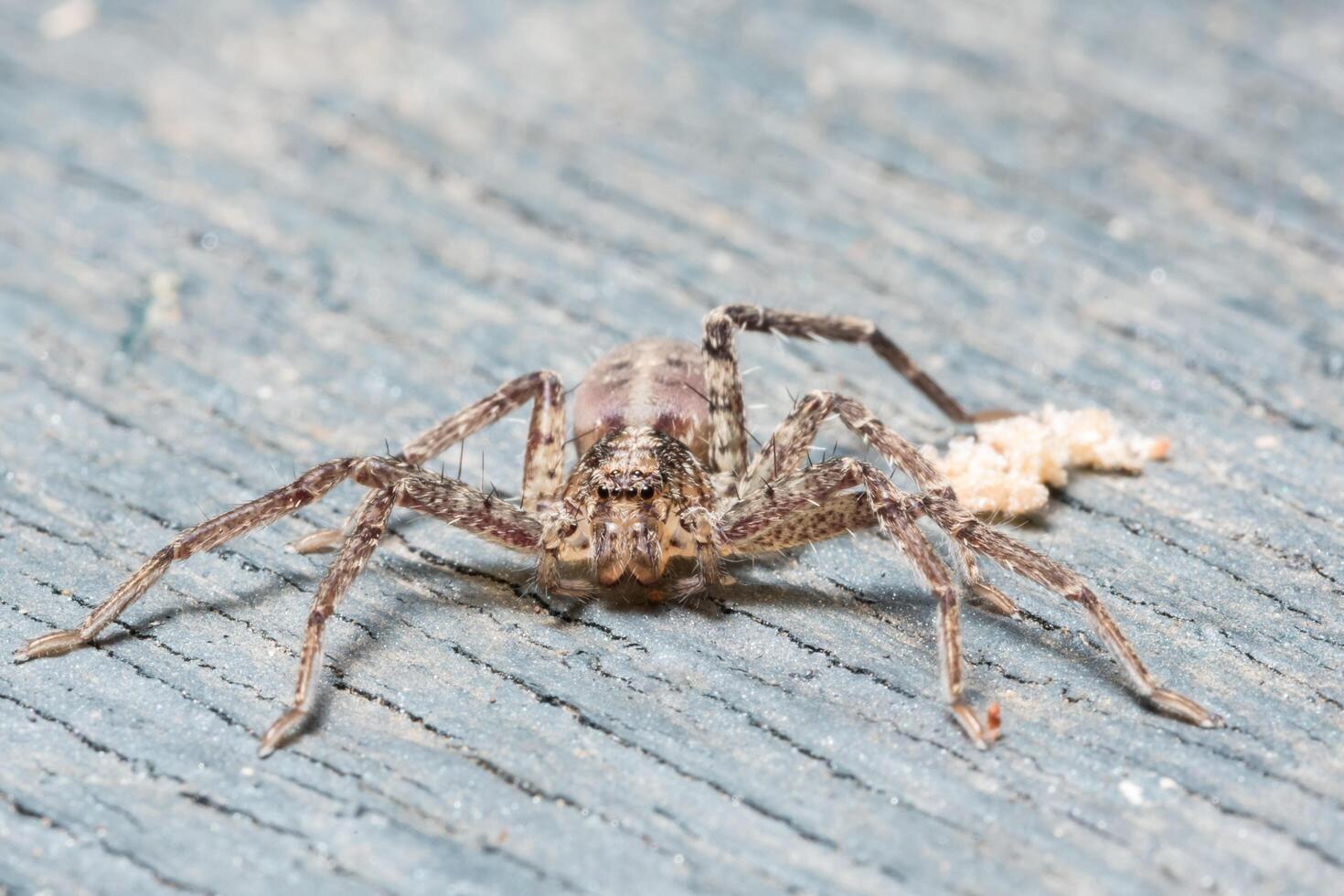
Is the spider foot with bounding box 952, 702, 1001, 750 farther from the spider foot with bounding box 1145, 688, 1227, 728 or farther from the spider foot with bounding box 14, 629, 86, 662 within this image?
the spider foot with bounding box 14, 629, 86, 662

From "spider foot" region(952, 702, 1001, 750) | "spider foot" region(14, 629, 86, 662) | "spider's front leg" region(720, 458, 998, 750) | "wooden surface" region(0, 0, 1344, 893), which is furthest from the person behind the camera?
"spider's front leg" region(720, 458, 998, 750)

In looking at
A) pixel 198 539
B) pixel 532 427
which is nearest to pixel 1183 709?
pixel 532 427

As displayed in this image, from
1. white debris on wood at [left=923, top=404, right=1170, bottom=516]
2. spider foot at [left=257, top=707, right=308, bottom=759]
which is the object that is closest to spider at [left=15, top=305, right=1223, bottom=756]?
spider foot at [left=257, top=707, right=308, bottom=759]

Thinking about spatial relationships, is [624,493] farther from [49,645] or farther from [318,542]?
[49,645]

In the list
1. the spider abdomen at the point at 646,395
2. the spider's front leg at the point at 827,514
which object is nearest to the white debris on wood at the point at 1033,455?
the spider's front leg at the point at 827,514

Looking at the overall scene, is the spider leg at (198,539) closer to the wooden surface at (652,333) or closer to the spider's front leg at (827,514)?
the wooden surface at (652,333)

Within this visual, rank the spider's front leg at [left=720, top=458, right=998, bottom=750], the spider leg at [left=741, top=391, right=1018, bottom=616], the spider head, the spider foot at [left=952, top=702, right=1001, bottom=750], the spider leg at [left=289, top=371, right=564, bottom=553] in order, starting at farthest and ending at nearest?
the spider leg at [left=289, top=371, right=564, bottom=553] → the spider leg at [left=741, top=391, right=1018, bottom=616] → the spider head → the spider's front leg at [left=720, top=458, right=998, bottom=750] → the spider foot at [left=952, top=702, right=1001, bottom=750]

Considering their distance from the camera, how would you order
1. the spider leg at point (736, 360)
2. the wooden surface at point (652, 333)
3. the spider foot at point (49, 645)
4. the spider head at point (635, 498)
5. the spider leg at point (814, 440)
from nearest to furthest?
the wooden surface at point (652, 333), the spider foot at point (49, 645), the spider head at point (635, 498), the spider leg at point (814, 440), the spider leg at point (736, 360)
